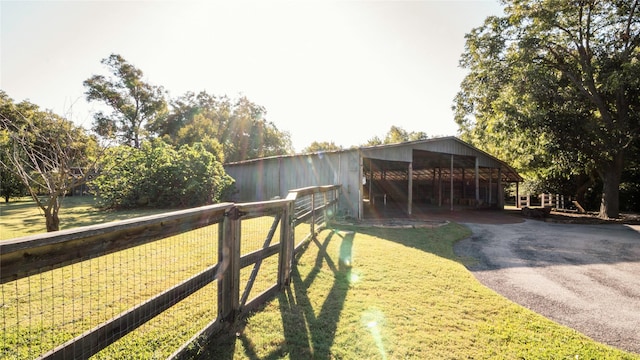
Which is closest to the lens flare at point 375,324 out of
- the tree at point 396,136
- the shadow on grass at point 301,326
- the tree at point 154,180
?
the shadow on grass at point 301,326

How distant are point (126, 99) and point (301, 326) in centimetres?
4239

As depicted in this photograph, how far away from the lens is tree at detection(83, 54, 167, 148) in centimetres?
3462

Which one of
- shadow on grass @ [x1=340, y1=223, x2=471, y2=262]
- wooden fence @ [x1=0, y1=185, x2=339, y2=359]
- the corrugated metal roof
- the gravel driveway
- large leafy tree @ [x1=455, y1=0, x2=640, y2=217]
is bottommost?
the gravel driveway

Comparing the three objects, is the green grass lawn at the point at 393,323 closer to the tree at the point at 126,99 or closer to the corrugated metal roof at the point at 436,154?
the corrugated metal roof at the point at 436,154

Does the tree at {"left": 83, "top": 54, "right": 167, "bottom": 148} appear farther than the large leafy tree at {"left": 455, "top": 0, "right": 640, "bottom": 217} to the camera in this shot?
Yes

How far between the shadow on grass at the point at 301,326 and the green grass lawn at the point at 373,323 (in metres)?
0.01

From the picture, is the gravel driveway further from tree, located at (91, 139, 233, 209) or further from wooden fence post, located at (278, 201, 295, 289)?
tree, located at (91, 139, 233, 209)

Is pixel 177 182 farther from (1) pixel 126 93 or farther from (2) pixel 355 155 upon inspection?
(1) pixel 126 93

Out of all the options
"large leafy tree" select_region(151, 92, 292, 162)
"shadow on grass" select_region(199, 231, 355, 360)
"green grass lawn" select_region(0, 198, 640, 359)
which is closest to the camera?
"shadow on grass" select_region(199, 231, 355, 360)

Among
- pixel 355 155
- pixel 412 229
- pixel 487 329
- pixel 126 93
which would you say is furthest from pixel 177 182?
pixel 126 93

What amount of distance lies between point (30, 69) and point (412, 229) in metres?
17.9

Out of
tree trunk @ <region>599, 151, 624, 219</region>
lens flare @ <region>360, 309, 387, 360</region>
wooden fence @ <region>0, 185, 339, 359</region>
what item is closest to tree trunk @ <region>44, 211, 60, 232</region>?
wooden fence @ <region>0, 185, 339, 359</region>

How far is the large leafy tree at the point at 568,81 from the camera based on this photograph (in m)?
14.3

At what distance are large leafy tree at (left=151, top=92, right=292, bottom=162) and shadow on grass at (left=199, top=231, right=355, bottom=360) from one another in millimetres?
34440
